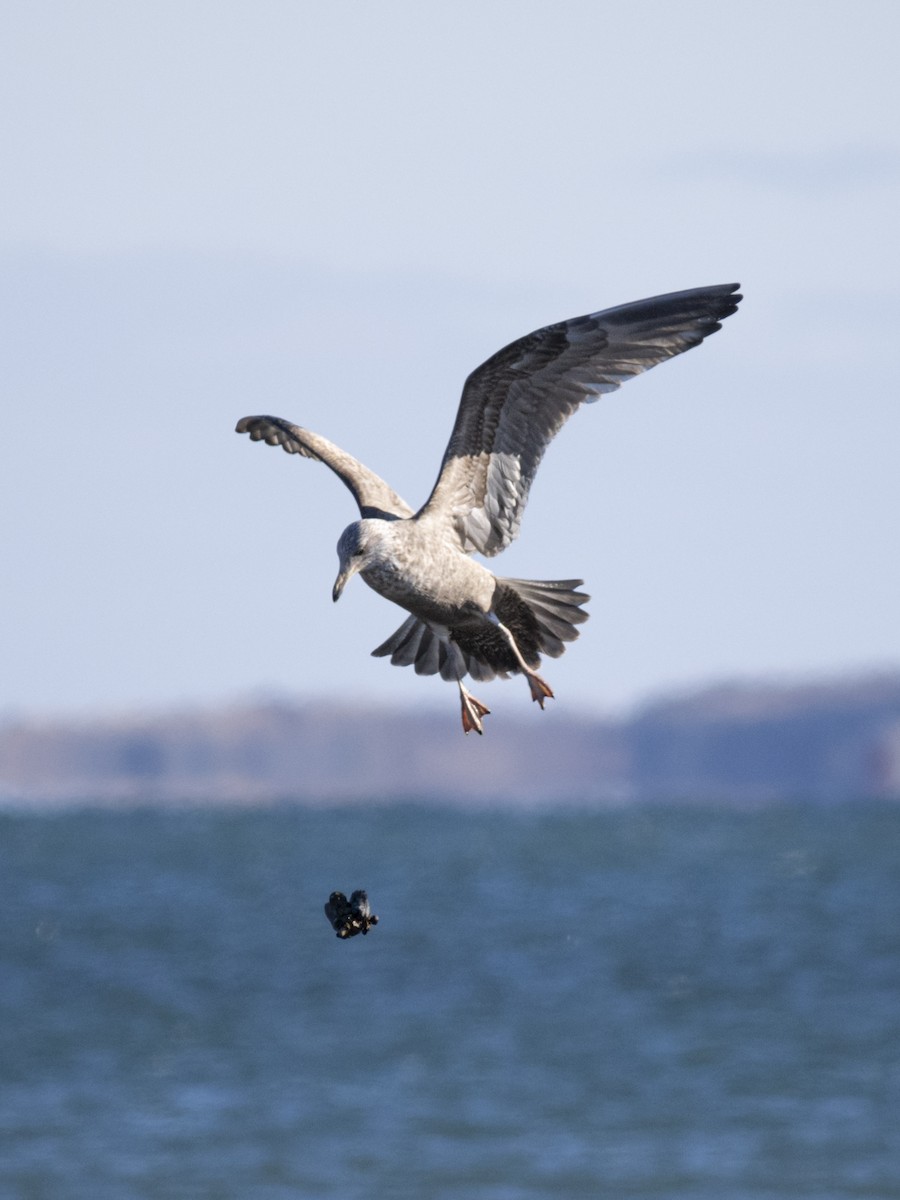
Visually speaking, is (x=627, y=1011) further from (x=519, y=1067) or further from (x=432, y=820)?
(x=432, y=820)

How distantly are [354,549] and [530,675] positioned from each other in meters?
1.43

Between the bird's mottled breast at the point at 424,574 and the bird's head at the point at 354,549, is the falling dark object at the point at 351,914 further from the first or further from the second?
the bird's mottled breast at the point at 424,574

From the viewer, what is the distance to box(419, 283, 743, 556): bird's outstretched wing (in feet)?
41.7

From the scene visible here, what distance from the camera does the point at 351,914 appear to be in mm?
10406

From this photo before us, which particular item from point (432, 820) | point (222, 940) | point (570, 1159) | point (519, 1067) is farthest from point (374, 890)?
point (432, 820)

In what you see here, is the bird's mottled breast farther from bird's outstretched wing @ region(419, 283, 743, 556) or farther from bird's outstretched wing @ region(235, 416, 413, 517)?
bird's outstretched wing @ region(235, 416, 413, 517)

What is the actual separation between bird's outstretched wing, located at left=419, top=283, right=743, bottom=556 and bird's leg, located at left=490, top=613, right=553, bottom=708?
48 cm

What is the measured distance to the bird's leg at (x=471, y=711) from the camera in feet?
40.4

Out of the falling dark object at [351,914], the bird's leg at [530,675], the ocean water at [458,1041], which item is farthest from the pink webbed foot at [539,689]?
the ocean water at [458,1041]

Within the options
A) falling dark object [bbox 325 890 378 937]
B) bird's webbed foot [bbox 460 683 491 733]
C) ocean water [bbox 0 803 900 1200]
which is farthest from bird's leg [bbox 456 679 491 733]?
ocean water [bbox 0 803 900 1200]

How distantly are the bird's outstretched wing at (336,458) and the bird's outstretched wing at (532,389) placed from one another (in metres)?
0.43

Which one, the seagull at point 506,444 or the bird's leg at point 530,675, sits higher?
the seagull at point 506,444

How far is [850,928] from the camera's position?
62.8m

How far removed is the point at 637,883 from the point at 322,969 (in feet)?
109
